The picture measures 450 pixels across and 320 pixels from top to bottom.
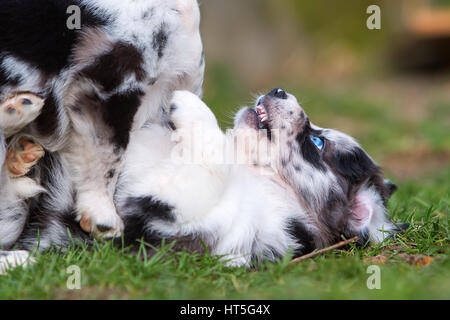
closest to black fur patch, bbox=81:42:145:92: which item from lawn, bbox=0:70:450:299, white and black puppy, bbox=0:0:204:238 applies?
white and black puppy, bbox=0:0:204:238

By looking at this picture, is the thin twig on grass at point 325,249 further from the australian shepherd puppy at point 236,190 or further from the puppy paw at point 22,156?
the puppy paw at point 22,156

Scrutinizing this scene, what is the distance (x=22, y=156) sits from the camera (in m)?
3.44

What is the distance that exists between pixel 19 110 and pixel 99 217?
2.39ft

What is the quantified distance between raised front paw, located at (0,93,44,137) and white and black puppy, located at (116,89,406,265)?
1.90ft

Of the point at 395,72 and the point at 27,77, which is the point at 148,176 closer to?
the point at 27,77

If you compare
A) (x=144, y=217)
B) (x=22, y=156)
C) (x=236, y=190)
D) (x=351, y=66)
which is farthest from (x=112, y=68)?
(x=351, y=66)

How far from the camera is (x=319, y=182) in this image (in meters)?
3.66

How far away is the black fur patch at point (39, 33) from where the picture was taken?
3.25m

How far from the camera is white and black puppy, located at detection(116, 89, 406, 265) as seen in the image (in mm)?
3285

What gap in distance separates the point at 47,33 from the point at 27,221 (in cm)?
109

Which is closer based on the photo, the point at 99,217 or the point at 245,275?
the point at 245,275

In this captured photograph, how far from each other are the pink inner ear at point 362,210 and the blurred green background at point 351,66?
3.16 meters
